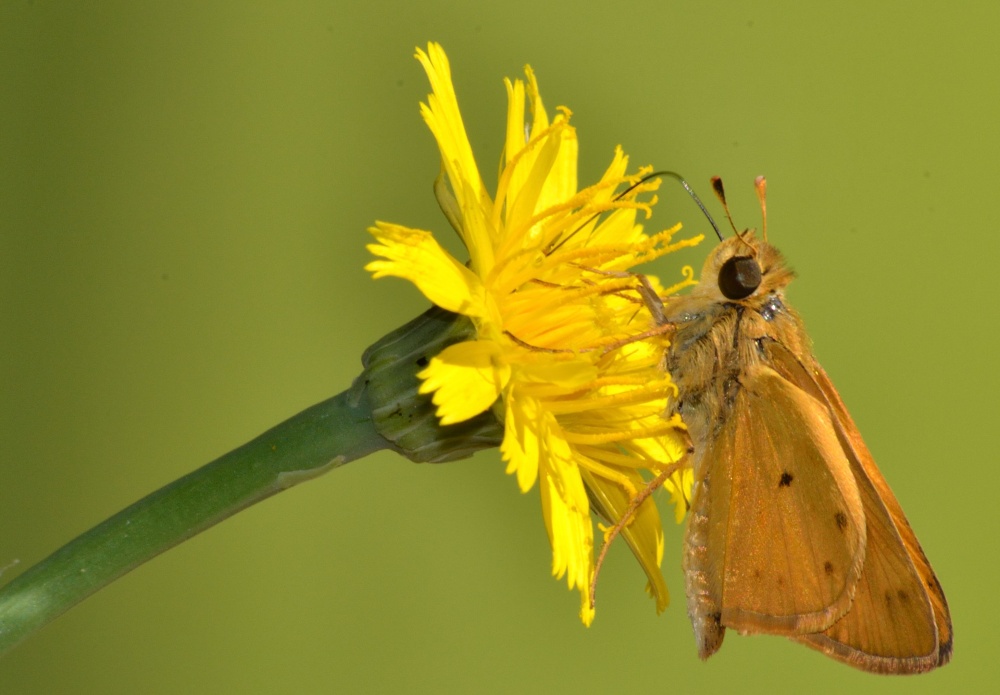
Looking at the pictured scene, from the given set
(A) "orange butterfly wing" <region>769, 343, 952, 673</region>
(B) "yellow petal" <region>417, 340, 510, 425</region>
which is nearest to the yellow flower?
(B) "yellow petal" <region>417, 340, 510, 425</region>

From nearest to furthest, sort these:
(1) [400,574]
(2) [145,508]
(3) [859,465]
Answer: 1. (2) [145,508]
2. (3) [859,465]
3. (1) [400,574]

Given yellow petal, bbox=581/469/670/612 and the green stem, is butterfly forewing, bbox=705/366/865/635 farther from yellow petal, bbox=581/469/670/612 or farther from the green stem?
the green stem

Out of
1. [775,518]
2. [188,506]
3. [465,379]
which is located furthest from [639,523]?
[188,506]

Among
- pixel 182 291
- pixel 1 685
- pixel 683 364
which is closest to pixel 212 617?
pixel 1 685

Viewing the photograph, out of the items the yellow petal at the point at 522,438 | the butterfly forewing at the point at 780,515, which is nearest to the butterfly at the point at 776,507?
the butterfly forewing at the point at 780,515

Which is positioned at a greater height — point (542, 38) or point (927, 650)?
point (542, 38)

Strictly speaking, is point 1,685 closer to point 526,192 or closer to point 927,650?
point 526,192
